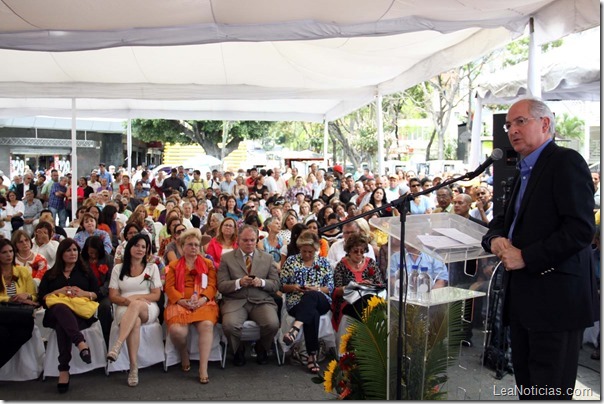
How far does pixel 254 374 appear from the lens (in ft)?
17.7

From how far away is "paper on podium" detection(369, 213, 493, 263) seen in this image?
3068 mm

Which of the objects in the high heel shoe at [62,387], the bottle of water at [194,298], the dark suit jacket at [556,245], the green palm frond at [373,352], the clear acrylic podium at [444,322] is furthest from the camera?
the bottle of water at [194,298]

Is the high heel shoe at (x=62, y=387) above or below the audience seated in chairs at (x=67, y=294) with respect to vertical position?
below

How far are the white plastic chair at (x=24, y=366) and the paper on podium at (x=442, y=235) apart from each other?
3.30 meters

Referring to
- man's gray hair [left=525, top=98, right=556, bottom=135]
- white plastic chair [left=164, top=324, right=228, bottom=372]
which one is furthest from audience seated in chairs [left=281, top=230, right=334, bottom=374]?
man's gray hair [left=525, top=98, right=556, bottom=135]

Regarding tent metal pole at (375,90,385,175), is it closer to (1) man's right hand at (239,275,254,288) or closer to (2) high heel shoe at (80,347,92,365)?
(1) man's right hand at (239,275,254,288)

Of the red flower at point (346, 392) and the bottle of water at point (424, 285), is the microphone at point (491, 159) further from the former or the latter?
the red flower at point (346, 392)

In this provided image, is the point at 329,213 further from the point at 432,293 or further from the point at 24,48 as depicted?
the point at 432,293

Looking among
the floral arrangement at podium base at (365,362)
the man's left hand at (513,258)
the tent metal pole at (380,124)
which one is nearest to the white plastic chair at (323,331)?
the floral arrangement at podium base at (365,362)

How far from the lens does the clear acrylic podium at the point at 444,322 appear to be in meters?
3.35

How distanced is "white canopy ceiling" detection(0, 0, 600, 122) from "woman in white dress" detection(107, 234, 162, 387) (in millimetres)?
1783

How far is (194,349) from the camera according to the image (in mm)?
5609

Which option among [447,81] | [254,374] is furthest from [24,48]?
[447,81]

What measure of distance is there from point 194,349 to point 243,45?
14.4 ft
